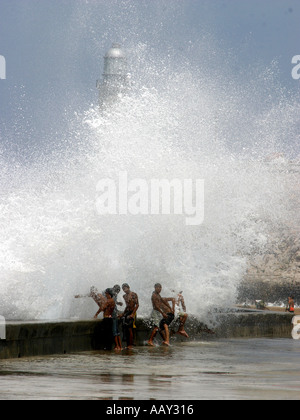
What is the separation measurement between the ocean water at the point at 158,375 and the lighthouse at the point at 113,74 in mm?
81086

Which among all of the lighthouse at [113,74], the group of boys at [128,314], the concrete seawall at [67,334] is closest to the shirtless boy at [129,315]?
the group of boys at [128,314]

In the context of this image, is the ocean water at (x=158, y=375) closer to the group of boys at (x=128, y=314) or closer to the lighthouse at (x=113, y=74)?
the group of boys at (x=128, y=314)

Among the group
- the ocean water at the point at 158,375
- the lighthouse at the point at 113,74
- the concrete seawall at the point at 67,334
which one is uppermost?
the lighthouse at the point at 113,74

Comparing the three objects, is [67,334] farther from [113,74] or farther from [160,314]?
[113,74]

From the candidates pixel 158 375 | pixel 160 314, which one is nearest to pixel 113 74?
pixel 160 314

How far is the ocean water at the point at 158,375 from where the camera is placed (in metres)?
8.59

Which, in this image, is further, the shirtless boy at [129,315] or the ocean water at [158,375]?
the shirtless boy at [129,315]

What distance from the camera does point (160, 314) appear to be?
16.2m

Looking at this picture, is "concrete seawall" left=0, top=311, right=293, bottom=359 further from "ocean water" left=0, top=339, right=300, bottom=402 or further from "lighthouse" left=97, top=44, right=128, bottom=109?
"lighthouse" left=97, top=44, right=128, bottom=109

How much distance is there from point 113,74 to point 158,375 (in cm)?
8953

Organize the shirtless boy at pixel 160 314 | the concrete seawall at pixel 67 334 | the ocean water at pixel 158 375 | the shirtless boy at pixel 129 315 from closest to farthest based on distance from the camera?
the ocean water at pixel 158 375
the concrete seawall at pixel 67 334
the shirtless boy at pixel 129 315
the shirtless boy at pixel 160 314

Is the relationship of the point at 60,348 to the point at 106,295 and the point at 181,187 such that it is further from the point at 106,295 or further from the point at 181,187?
the point at 181,187
